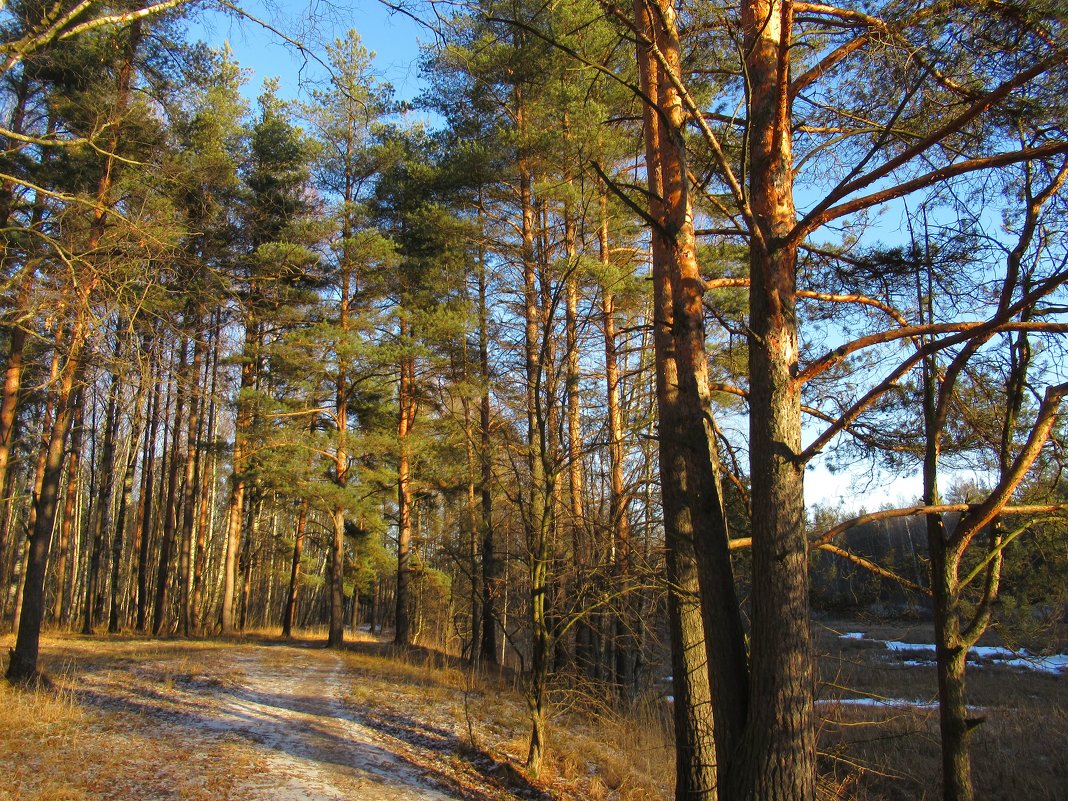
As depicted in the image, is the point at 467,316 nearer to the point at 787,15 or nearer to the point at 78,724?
the point at 78,724

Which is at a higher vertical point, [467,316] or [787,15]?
[467,316]

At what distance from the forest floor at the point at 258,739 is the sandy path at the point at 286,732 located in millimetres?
20

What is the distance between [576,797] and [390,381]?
11.8 meters

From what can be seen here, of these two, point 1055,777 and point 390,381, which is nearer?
point 1055,777

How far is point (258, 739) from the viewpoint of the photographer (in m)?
6.88

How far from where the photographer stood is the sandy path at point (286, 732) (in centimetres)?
559

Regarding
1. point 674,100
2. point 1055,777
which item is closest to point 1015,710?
point 1055,777

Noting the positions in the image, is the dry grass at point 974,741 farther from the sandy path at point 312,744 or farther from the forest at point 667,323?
the sandy path at point 312,744

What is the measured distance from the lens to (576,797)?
6.16m

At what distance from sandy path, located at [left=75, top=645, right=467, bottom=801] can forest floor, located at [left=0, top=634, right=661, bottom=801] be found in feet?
0.07

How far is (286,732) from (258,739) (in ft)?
1.52

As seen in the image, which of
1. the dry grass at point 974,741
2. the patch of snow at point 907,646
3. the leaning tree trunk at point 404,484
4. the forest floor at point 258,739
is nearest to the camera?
the forest floor at point 258,739

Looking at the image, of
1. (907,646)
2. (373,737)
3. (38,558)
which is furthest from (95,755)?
(907,646)

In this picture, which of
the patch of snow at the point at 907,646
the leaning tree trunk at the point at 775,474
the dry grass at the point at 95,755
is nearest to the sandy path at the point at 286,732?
the dry grass at the point at 95,755
